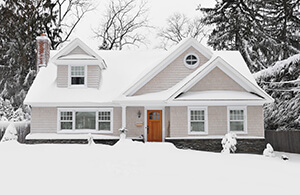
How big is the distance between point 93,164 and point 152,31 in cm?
2919

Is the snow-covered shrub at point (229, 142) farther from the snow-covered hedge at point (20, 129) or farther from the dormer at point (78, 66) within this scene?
the snow-covered hedge at point (20, 129)

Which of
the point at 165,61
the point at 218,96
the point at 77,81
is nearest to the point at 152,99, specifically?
the point at 165,61

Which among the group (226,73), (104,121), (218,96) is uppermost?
(226,73)

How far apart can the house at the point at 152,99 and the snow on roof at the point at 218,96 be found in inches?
1.9

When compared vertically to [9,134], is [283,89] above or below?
above

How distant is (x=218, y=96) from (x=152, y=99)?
3422 millimetres

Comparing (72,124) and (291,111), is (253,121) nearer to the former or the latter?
(291,111)

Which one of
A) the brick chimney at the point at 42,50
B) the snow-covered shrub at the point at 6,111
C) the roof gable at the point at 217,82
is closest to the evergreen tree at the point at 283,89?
the roof gable at the point at 217,82

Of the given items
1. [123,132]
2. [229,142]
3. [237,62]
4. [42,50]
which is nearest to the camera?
[229,142]

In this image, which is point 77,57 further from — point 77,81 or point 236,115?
point 236,115

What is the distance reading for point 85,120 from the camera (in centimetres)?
1573

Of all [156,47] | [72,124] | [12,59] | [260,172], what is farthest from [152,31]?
[260,172]

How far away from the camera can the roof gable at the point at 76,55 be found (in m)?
16.2

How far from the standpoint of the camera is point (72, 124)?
15.6 m
